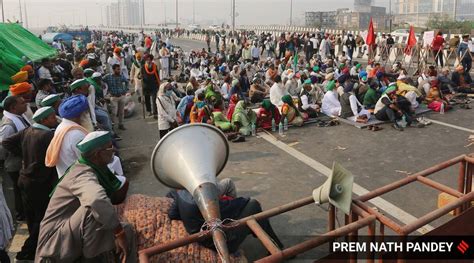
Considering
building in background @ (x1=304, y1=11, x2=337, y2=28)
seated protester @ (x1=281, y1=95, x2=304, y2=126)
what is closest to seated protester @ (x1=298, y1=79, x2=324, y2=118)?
seated protester @ (x1=281, y1=95, x2=304, y2=126)

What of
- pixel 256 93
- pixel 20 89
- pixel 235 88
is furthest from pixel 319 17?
pixel 20 89

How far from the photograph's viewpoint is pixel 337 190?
312cm

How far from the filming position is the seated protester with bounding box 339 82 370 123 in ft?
35.0

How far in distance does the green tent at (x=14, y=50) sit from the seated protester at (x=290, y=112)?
770 centimetres

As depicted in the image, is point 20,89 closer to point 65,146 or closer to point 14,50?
point 65,146

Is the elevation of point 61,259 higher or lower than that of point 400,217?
higher

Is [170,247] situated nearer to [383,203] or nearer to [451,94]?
[383,203]

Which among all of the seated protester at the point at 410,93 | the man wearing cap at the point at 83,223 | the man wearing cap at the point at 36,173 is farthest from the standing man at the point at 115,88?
the seated protester at the point at 410,93

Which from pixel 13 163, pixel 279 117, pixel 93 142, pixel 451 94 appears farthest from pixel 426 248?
pixel 451 94

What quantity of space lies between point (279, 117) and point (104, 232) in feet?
24.9

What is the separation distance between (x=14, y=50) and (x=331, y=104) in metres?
10.5

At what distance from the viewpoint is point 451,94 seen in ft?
42.9

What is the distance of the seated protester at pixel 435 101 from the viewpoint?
37.8ft

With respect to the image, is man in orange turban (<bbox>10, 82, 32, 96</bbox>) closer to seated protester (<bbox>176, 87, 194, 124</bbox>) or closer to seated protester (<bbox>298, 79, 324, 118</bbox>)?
seated protester (<bbox>176, 87, 194, 124</bbox>)
